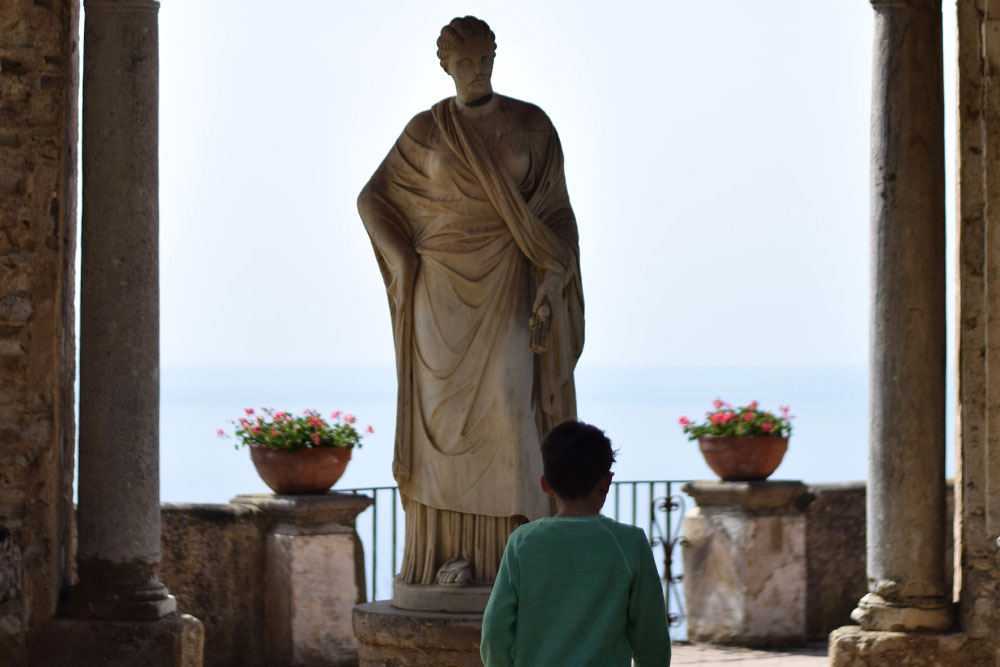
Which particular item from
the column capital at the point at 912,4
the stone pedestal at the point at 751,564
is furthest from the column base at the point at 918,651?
the column capital at the point at 912,4

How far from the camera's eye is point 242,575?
7430mm

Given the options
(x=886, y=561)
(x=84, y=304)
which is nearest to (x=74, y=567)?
(x=84, y=304)

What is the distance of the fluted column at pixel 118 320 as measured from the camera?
5.88m

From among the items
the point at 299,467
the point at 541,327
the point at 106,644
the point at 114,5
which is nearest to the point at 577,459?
the point at 541,327

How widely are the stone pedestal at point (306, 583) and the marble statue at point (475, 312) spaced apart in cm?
173

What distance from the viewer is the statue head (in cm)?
566

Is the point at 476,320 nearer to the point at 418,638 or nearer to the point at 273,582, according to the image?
the point at 418,638

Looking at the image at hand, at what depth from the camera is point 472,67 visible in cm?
568

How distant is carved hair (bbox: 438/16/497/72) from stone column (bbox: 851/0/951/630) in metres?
1.48

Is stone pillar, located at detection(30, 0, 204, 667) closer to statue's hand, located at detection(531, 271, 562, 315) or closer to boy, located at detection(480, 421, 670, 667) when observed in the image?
statue's hand, located at detection(531, 271, 562, 315)

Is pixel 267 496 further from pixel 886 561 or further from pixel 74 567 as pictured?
pixel 886 561

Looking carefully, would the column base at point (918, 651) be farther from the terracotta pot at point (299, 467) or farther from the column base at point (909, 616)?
the terracotta pot at point (299, 467)

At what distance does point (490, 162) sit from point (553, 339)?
2.03 ft

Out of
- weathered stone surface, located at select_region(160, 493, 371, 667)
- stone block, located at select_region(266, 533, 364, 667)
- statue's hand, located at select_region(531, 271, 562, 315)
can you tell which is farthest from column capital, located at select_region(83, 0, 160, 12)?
stone block, located at select_region(266, 533, 364, 667)
